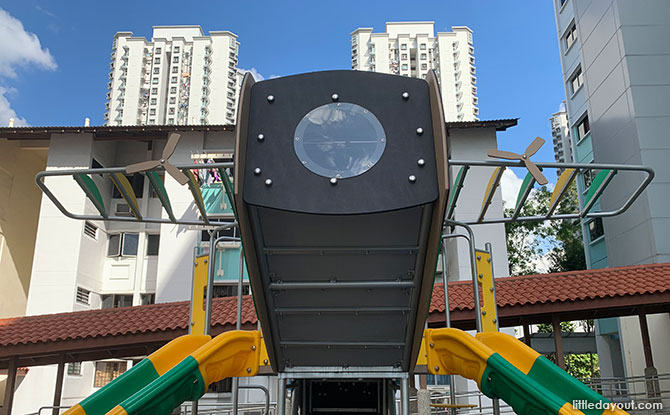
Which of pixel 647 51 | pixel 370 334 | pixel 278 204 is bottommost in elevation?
pixel 370 334

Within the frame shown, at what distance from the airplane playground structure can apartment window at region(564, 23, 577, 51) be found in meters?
22.5

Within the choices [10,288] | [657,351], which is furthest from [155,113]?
[657,351]

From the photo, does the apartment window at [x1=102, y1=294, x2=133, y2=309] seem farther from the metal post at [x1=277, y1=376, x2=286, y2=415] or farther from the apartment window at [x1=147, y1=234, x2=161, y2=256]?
the metal post at [x1=277, y1=376, x2=286, y2=415]

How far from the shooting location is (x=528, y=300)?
38.5ft

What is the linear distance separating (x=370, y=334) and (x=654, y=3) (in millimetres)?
19836

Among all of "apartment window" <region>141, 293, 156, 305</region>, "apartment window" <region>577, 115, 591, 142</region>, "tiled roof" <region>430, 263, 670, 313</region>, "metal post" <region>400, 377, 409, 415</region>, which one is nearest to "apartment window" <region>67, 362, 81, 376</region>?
"apartment window" <region>141, 293, 156, 305</region>

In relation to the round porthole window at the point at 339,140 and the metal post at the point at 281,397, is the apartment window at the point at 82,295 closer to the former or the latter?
the metal post at the point at 281,397

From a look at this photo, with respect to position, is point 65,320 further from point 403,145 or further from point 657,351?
point 657,351

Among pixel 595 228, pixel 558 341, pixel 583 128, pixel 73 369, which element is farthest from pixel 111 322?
pixel 583 128

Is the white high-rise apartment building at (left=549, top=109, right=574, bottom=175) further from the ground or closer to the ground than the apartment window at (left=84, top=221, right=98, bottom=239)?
further from the ground

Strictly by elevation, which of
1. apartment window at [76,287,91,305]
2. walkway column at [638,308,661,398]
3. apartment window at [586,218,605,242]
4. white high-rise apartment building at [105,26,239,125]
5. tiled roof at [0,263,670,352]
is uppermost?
white high-rise apartment building at [105,26,239,125]

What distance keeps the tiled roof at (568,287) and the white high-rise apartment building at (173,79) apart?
5956cm

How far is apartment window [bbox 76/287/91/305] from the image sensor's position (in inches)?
767

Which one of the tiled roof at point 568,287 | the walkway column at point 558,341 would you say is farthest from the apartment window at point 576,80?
the walkway column at point 558,341
